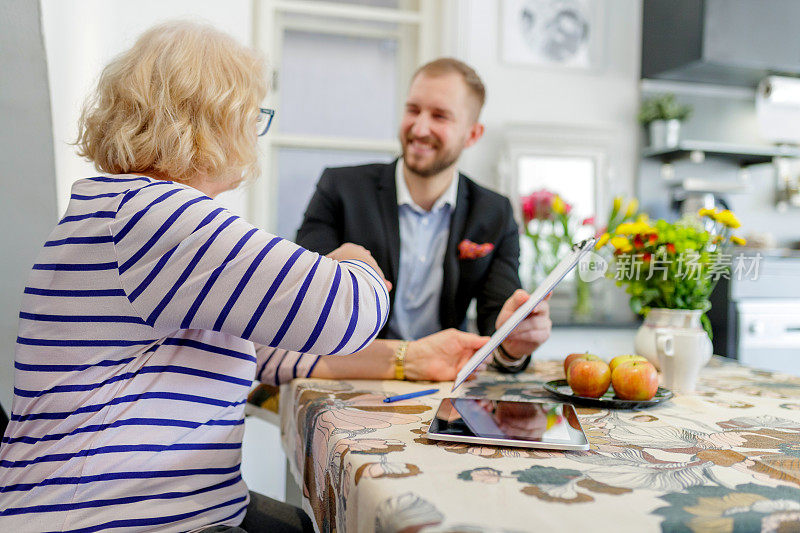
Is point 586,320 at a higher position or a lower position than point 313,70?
lower

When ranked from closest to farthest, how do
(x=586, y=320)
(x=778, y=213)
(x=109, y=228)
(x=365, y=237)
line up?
(x=109, y=228), (x=365, y=237), (x=586, y=320), (x=778, y=213)

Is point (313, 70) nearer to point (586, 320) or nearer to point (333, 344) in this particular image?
point (586, 320)

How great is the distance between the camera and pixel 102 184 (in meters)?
0.87

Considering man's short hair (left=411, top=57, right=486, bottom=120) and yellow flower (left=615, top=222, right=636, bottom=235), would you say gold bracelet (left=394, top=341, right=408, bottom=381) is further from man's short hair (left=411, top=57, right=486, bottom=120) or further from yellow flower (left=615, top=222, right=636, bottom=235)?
man's short hair (left=411, top=57, right=486, bottom=120)

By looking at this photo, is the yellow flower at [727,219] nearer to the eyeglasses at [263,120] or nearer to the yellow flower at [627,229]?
the yellow flower at [627,229]

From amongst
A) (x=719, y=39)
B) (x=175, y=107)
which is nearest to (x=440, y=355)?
(x=175, y=107)

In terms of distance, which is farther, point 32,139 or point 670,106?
point 670,106

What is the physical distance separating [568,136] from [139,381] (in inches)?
110

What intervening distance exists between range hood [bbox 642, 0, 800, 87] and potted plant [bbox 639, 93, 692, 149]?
154mm

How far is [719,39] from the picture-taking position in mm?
3043

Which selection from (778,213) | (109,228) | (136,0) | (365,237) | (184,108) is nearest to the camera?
(109,228)

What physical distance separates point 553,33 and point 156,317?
2955 millimetres

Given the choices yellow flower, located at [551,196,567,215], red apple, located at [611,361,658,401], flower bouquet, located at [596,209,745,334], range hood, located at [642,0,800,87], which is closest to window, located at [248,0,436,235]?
yellow flower, located at [551,196,567,215]

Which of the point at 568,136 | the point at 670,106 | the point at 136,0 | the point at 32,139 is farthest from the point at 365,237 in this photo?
the point at 670,106
